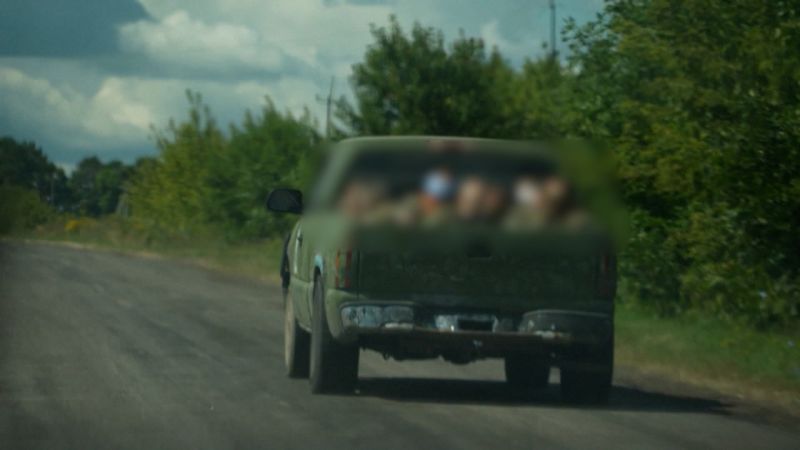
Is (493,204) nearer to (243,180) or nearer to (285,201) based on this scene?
(285,201)

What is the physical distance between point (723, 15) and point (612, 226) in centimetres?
765

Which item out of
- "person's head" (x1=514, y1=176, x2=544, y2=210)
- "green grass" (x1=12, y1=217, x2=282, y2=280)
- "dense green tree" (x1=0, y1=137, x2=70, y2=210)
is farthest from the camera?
"green grass" (x1=12, y1=217, x2=282, y2=280)

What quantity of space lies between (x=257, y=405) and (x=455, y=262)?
1.79m

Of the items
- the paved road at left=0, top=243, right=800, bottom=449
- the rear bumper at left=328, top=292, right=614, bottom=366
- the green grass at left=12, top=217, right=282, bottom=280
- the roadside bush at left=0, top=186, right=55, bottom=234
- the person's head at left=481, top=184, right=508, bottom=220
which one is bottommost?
the green grass at left=12, top=217, right=282, bottom=280

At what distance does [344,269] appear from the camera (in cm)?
1193

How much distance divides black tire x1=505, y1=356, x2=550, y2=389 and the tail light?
8.60 ft

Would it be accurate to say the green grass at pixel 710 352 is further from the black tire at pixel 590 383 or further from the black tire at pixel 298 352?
the black tire at pixel 298 352

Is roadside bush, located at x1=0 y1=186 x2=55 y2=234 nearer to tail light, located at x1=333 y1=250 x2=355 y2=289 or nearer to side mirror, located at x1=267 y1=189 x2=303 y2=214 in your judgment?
tail light, located at x1=333 y1=250 x2=355 y2=289

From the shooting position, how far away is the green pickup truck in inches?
418

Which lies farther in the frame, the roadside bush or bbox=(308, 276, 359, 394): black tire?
bbox=(308, 276, 359, 394): black tire

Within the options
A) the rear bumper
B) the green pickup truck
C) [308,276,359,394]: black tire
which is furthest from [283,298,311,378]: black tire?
the rear bumper

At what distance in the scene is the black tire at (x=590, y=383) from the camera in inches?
496

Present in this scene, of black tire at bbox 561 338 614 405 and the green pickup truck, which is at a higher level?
the green pickup truck

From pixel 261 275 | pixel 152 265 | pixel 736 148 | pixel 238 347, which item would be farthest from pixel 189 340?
pixel 152 265
